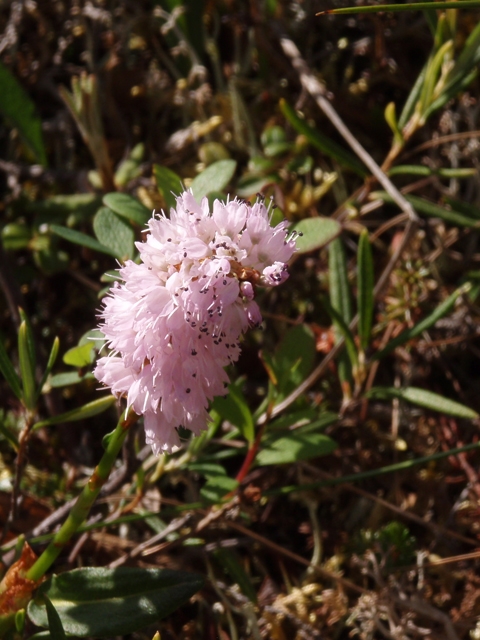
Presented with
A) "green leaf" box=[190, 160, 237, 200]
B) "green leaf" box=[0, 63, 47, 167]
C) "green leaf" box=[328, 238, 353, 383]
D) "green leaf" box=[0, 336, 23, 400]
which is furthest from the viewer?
"green leaf" box=[0, 63, 47, 167]

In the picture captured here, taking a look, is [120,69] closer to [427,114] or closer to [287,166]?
[287,166]

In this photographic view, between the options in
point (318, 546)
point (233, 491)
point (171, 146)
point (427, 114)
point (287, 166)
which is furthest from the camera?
point (171, 146)

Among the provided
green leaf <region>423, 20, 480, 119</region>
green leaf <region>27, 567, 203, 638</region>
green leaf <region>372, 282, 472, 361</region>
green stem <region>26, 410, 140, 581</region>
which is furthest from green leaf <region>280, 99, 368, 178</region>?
green leaf <region>27, 567, 203, 638</region>

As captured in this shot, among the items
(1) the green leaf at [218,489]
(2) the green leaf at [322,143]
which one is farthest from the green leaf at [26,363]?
(2) the green leaf at [322,143]

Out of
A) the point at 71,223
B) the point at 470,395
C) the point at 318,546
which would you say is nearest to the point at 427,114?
the point at 470,395

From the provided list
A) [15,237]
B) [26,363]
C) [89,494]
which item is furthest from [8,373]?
[15,237]

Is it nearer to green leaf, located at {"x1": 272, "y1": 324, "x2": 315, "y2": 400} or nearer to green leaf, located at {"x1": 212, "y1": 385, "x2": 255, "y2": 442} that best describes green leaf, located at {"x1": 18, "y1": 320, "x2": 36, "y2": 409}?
green leaf, located at {"x1": 212, "y1": 385, "x2": 255, "y2": 442}
